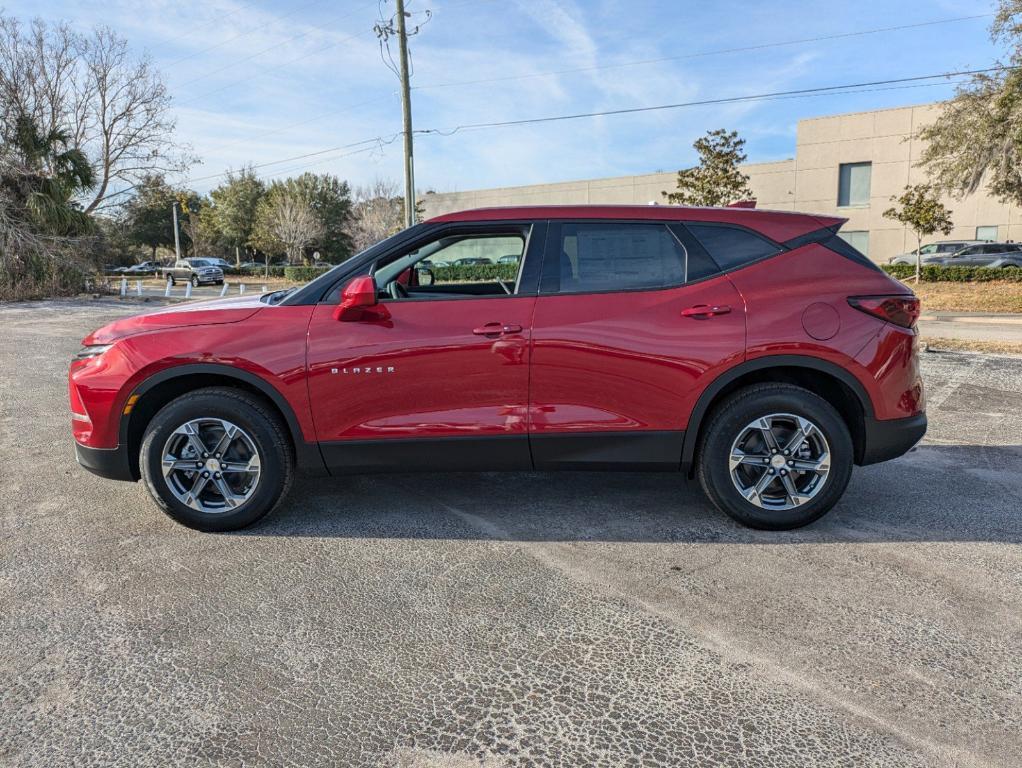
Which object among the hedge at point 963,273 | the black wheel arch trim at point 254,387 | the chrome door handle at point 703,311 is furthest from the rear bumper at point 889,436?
the hedge at point 963,273

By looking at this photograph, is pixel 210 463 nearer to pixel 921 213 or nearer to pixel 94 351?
pixel 94 351

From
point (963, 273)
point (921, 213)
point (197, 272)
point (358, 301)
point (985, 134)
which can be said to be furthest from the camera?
point (197, 272)

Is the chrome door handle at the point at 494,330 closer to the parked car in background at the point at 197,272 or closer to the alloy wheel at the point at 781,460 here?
the alloy wheel at the point at 781,460

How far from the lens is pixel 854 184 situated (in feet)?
125

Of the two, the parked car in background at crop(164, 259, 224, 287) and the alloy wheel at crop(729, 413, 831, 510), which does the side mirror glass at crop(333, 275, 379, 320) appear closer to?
the alloy wheel at crop(729, 413, 831, 510)

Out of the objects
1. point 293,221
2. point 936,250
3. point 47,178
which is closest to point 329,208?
point 293,221

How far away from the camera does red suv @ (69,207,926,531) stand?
148 inches

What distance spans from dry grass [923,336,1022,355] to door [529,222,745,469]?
30.7 feet

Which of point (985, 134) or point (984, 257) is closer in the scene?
point (985, 134)

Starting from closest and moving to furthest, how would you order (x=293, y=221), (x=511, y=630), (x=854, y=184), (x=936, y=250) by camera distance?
(x=511, y=630) < (x=936, y=250) < (x=854, y=184) < (x=293, y=221)

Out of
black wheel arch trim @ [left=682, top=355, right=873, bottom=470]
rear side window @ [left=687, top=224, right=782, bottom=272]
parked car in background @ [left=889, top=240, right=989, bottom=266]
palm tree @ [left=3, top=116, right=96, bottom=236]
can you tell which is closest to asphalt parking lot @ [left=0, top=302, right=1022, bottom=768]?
black wheel arch trim @ [left=682, top=355, right=873, bottom=470]

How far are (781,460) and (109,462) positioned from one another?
372 cm

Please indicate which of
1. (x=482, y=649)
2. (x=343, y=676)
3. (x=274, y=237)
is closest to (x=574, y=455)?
(x=482, y=649)

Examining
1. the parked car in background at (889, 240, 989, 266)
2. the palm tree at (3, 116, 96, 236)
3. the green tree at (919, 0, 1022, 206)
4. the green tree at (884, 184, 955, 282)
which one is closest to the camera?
the green tree at (919, 0, 1022, 206)
